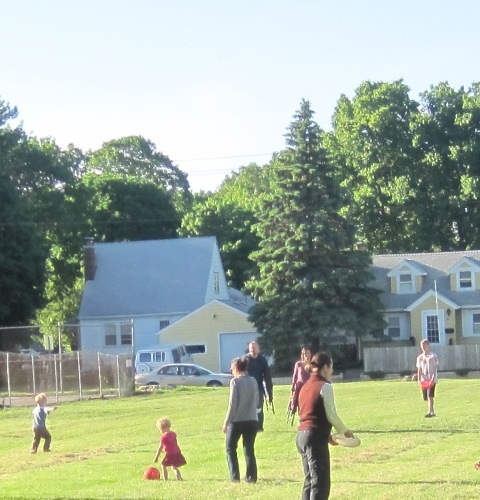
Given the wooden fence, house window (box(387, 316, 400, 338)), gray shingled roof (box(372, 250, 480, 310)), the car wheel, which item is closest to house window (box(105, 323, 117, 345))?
gray shingled roof (box(372, 250, 480, 310))

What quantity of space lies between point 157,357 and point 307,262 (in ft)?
29.6

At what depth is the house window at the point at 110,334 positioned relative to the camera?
68.1 m

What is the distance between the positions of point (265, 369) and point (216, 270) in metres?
50.1

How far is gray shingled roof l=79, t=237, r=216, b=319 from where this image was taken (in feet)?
231

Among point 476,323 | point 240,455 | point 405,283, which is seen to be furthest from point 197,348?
point 240,455

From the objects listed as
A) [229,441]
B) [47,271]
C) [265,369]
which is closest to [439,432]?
[265,369]

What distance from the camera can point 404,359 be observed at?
198 ft

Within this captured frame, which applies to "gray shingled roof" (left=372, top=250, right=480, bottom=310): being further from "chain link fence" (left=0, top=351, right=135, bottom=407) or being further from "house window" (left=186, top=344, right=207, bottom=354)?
"chain link fence" (left=0, top=351, right=135, bottom=407)

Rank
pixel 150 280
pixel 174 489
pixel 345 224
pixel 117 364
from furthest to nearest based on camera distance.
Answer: pixel 150 280
pixel 345 224
pixel 117 364
pixel 174 489

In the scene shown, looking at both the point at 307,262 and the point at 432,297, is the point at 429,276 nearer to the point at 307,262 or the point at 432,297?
the point at 432,297

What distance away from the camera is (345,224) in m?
61.9

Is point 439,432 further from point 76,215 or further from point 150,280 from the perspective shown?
point 76,215

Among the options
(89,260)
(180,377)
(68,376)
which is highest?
(89,260)

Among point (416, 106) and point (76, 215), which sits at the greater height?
point (416, 106)
